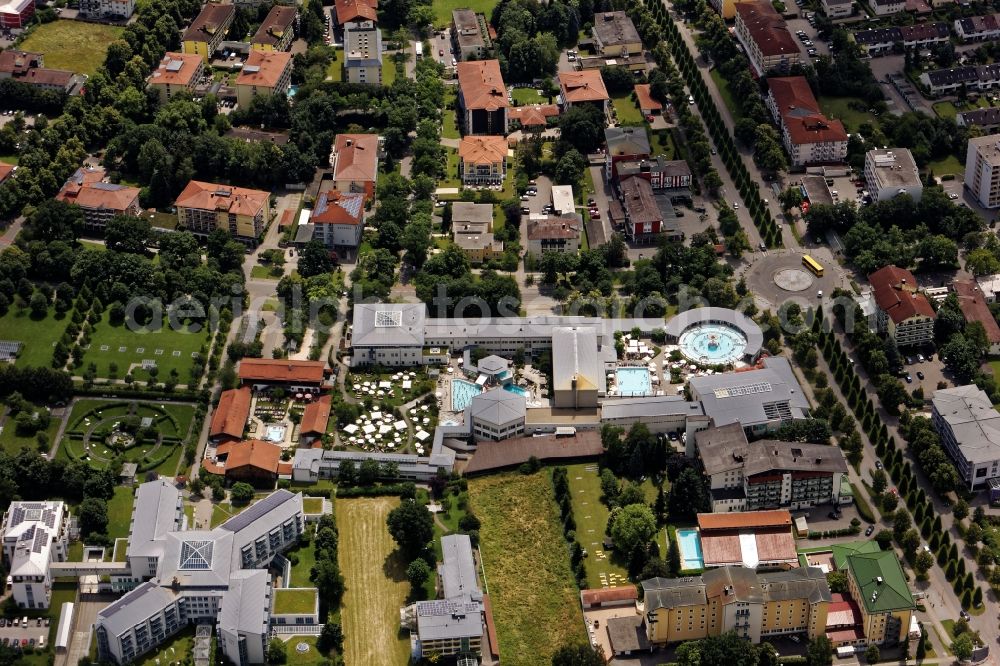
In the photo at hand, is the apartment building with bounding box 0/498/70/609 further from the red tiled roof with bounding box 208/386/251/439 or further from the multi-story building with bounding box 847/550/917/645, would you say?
the multi-story building with bounding box 847/550/917/645

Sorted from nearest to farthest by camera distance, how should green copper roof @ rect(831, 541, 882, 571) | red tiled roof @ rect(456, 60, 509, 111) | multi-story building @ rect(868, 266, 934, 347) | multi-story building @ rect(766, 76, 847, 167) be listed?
green copper roof @ rect(831, 541, 882, 571), multi-story building @ rect(868, 266, 934, 347), multi-story building @ rect(766, 76, 847, 167), red tiled roof @ rect(456, 60, 509, 111)

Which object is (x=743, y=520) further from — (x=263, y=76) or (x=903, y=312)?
(x=263, y=76)

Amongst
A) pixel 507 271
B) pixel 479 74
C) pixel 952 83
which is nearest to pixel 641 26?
pixel 479 74

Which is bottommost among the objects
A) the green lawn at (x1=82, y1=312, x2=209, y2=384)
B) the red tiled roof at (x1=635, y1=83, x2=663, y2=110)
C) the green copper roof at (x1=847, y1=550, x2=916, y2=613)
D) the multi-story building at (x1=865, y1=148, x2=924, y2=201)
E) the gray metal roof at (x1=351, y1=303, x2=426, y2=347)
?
the red tiled roof at (x1=635, y1=83, x2=663, y2=110)

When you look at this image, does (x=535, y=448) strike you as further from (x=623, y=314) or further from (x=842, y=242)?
(x=842, y=242)

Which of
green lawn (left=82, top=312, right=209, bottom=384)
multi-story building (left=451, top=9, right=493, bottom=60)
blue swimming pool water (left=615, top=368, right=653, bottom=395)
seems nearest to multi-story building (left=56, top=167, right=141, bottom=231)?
green lawn (left=82, top=312, right=209, bottom=384)

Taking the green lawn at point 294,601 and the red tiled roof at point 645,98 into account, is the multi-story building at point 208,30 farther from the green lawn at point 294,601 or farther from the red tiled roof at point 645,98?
the green lawn at point 294,601

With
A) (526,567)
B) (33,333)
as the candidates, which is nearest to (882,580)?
(526,567)

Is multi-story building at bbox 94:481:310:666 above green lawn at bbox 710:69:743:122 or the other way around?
above
